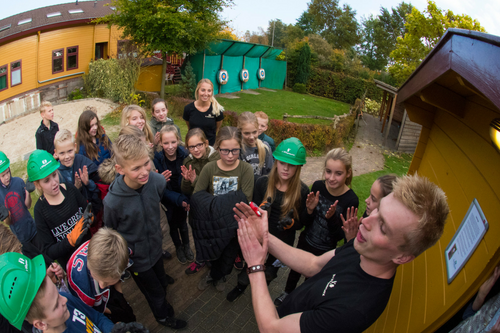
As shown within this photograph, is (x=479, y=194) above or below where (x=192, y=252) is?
above

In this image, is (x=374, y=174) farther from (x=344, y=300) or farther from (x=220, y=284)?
(x=344, y=300)

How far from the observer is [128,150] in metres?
2.65

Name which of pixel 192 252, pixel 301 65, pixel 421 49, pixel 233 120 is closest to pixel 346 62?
pixel 301 65

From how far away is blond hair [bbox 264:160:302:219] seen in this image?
318 centimetres

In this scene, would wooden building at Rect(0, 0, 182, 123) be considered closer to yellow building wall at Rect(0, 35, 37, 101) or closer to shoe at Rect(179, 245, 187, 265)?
yellow building wall at Rect(0, 35, 37, 101)

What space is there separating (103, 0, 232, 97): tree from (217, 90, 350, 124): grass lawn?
433 cm

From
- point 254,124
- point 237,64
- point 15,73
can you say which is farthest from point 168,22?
point 254,124

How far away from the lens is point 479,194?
1.79 m

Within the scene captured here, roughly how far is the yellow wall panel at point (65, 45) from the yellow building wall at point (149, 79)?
389 centimetres

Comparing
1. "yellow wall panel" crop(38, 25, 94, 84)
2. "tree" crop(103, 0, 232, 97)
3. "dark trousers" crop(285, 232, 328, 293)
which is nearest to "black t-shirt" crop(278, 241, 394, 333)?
"dark trousers" crop(285, 232, 328, 293)

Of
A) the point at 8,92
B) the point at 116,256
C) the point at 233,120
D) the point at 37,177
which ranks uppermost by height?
the point at 37,177

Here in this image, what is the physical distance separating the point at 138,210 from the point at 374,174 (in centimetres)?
831

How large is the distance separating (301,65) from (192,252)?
25901 mm

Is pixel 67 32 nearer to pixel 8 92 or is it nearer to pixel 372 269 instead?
pixel 8 92
